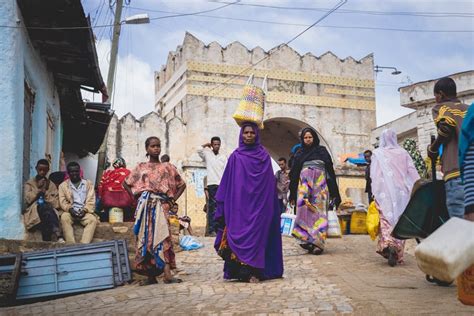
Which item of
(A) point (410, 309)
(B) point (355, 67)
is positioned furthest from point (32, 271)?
(B) point (355, 67)

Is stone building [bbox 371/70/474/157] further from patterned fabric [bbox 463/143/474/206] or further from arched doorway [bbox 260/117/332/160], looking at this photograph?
patterned fabric [bbox 463/143/474/206]

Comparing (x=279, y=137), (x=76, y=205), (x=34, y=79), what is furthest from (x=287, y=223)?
(x=279, y=137)

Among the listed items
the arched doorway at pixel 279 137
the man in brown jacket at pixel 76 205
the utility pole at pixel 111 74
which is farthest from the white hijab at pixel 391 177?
the arched doorway at pixel 279 137

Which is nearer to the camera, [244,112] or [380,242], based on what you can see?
[244,112]

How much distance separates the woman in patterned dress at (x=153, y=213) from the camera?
663 cm

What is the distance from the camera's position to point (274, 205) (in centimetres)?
683

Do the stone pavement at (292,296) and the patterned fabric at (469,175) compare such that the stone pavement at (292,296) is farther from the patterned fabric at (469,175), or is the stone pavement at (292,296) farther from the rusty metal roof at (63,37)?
the rusty metal roof at (63,37)

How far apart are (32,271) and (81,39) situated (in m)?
4.19

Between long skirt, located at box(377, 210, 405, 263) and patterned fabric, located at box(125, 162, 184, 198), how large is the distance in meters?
2.67

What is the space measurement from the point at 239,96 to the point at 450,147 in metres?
16.0

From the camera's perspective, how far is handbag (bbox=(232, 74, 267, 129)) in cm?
705

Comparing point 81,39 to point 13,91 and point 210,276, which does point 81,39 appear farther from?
point 210,276

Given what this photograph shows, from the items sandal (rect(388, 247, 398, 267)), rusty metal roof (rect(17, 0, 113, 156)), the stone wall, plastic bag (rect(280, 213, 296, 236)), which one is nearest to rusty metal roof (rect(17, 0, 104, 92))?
rusty metal roof (rect(17, 0, 113, 156))

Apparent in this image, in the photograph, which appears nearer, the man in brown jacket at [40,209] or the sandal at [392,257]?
the sandal at [392,257]
